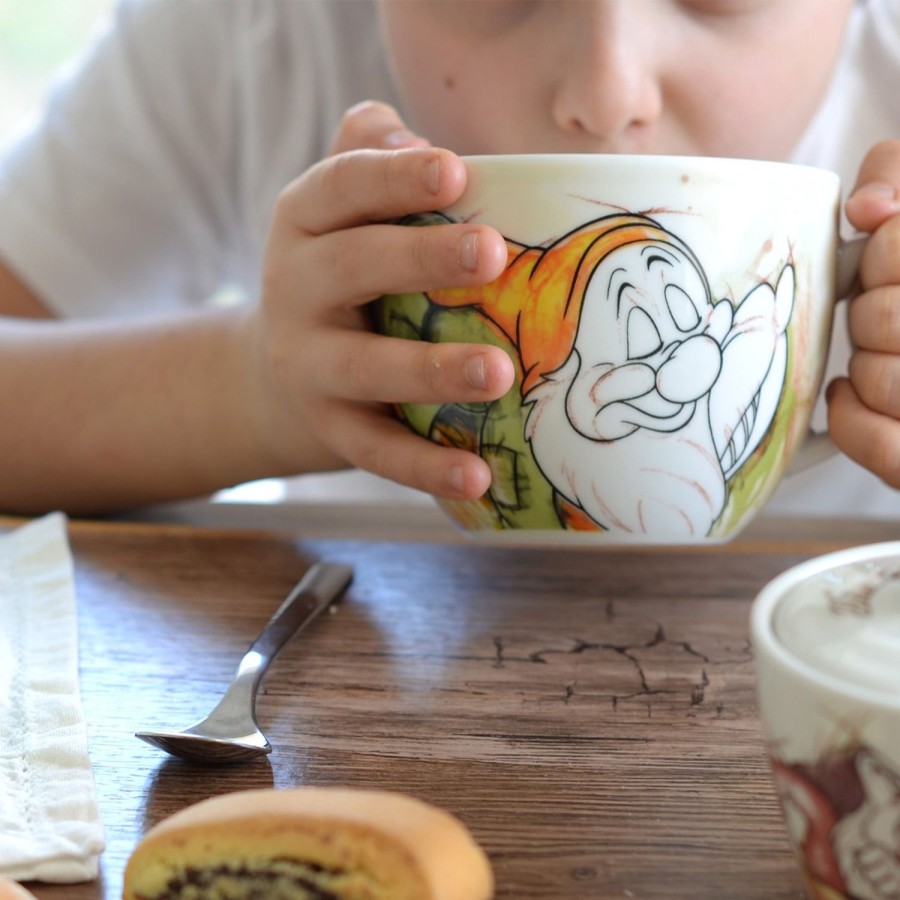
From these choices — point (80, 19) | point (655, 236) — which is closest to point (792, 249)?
point (655, 236)

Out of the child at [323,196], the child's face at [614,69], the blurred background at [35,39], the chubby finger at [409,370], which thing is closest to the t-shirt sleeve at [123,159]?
the child at [323,196]

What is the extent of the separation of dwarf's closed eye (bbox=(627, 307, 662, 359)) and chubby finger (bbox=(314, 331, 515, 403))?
0.04 m

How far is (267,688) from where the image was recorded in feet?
1.20

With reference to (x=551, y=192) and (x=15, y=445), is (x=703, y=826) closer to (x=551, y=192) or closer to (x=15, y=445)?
(x=551, y=192)

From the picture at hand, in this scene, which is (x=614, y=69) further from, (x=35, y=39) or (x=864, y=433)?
(x=35, y=39)

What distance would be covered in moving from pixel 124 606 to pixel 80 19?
1972 mm

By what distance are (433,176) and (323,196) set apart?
8 cm

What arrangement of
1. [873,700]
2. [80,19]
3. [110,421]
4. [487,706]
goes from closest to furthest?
[873,700] → [487,706] → [110,421] → [80,19]

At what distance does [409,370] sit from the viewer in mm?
398

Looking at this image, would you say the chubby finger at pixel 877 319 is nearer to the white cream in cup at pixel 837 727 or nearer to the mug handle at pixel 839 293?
the mug handle at pixel 839 293

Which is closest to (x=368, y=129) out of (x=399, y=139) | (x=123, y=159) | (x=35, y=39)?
(x=399, y=139)

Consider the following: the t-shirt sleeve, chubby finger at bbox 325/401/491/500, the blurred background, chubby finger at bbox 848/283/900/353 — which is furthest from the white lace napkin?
the blurred background

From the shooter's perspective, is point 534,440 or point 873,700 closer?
point 873,700

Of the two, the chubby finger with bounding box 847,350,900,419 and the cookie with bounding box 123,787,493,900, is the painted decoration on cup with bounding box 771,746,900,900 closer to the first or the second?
the cookie with bounding box 123,787,493,900
